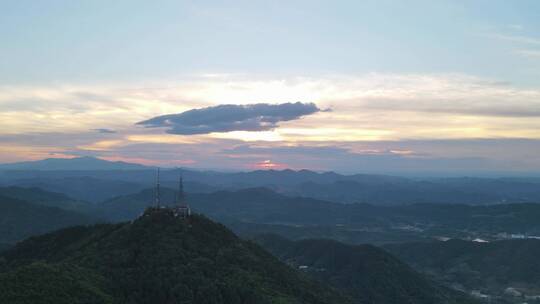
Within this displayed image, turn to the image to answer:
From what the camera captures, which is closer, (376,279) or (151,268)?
(151,268)

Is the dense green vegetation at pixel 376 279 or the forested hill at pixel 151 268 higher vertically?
the forested hill at pixel 151 268

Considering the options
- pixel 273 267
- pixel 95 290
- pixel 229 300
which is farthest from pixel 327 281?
pixel 95 290

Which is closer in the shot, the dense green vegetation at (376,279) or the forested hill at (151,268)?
the forested hill at (151,268)

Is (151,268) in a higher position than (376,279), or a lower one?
higher

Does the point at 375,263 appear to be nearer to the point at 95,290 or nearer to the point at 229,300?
the point at 229,300

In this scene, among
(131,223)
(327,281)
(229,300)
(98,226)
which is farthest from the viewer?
(327,281)

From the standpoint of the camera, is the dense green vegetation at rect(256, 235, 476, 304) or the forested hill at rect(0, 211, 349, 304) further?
the dense green vegetation at rect(256, 235, 476, 304)

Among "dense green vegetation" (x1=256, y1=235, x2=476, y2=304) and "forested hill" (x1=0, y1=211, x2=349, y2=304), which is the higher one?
"forested hill" (x1=0, y1=211, x2=349, y2=304)

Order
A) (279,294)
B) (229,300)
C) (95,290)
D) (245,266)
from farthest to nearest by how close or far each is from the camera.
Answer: (245,266) < (279,294) < (229,300) < (95,290)
